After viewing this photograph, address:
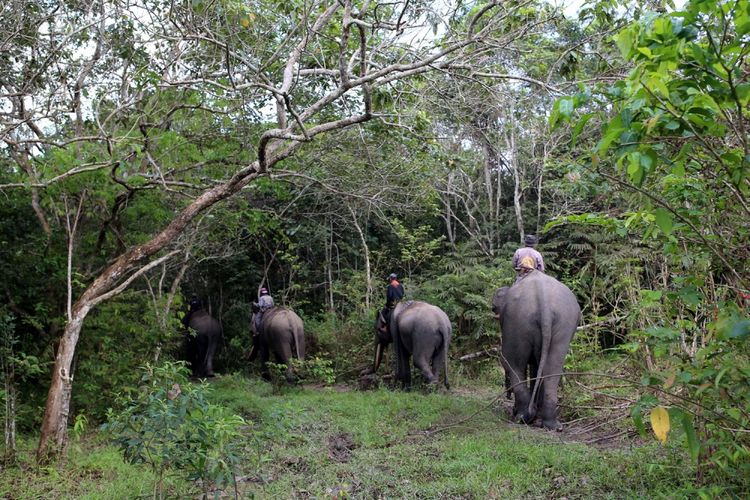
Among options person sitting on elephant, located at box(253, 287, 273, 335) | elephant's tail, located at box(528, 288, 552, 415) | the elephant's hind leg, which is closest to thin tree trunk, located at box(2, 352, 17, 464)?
elephant's tail, located at box(528, 288, 552, 415)

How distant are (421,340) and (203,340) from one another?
7.12m

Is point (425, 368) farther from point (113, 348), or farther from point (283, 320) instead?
point (113, 348)

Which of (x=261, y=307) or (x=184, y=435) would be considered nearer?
(x=184, y=435)

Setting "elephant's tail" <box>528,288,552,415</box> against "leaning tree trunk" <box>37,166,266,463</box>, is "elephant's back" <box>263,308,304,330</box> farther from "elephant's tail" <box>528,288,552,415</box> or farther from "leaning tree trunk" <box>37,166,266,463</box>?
"elephant's tail" <box>528,288,552,415</box>

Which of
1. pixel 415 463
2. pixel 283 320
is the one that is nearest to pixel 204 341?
pixel 283 320

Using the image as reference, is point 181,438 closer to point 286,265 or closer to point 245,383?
point 245,383

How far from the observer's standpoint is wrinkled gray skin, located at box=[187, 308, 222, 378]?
15.7 meters

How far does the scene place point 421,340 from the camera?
1059cm

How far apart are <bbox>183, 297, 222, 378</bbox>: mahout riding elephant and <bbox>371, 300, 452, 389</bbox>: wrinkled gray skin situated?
6074 mm

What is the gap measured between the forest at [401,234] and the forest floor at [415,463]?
0.04 m

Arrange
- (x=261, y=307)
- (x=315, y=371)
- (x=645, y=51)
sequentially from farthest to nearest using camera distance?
(x=261, y=307) → (x=315, y=371) → (x=645, y=51)

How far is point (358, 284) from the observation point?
15.0m

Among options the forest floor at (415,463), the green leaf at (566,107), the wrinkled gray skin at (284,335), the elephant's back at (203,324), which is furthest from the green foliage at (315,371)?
the green leaf at (566,107)

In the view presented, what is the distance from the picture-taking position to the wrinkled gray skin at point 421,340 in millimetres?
10578
